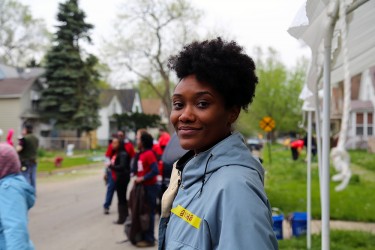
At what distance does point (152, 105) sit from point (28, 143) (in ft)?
224

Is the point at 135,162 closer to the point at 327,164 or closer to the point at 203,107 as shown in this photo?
the point at 327,164

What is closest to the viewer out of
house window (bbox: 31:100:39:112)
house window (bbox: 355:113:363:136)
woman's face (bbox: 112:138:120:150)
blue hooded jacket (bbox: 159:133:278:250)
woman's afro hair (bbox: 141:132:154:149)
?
blue hooded jacket (bbox: 159:133:278:250)

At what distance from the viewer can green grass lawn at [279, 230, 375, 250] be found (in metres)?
6.12

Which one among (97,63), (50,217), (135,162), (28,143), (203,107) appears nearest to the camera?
(203,107)

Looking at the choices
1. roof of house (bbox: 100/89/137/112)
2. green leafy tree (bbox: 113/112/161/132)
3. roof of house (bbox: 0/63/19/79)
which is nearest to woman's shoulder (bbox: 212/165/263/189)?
green leafy tree (bbox: 113/112/161/132)

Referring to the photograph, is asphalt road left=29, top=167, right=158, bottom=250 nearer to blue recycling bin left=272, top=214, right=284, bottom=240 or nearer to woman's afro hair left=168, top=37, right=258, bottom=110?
blue recycling bin left=272, top=214, right=284, bottom=240

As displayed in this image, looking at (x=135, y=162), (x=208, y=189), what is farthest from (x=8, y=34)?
(x=208, y=189)

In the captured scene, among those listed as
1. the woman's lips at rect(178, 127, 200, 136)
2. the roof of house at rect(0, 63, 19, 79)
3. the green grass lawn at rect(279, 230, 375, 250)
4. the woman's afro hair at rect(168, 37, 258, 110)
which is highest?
the roof of house at rect(0, 63, 19, 79)

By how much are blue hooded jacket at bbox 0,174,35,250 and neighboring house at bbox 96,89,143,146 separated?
47996 millimetres

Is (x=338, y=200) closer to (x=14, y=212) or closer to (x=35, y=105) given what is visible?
(x=14, y=212)

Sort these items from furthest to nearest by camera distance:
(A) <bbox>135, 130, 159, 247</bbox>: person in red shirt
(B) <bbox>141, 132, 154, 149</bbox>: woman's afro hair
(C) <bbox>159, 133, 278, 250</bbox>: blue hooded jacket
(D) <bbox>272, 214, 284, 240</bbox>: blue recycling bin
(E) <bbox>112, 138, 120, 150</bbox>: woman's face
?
(E) <bbox>112, 138, 120, 150</bbox>: woman's face, (B) <bbox>141, 132, 154, 149</bbox>: woman's afro hair, (A) <bbox>135, 130, 159, 247</bbox>: person in red shirt, (D) <bbox>272, 214, 284, 240</bbox>: blue recycling bin, (C) <bbox>159, 133, 278, 250</bbox>: blue hooded jacket

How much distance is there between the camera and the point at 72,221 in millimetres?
9195

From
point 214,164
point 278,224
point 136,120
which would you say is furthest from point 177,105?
point 136,120

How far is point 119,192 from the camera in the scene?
8.73 meters
